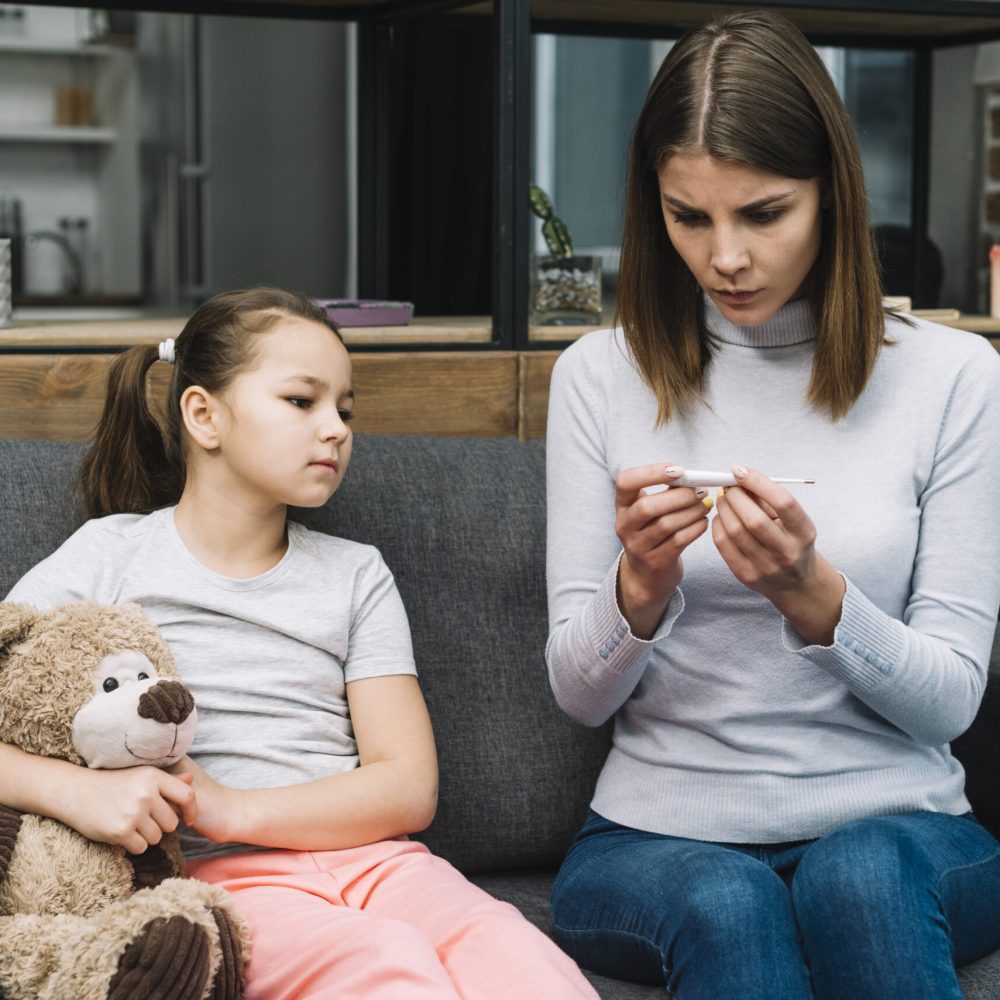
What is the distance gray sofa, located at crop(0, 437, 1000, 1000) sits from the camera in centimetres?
162

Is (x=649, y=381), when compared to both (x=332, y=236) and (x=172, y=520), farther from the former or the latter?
(x=332, y=236)

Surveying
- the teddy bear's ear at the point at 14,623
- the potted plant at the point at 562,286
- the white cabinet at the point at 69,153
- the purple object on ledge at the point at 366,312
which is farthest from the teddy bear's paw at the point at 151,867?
the white cabinet at the point at 69,153

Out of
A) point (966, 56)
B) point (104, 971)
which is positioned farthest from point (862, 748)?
point (966, 56)

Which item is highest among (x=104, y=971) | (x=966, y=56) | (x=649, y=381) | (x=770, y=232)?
(x=966, y=56)

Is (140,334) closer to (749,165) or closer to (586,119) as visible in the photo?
(749,165)

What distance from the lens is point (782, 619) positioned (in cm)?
138

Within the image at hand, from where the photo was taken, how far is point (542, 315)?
6.75 ft

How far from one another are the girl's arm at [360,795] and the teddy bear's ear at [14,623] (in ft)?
0.60

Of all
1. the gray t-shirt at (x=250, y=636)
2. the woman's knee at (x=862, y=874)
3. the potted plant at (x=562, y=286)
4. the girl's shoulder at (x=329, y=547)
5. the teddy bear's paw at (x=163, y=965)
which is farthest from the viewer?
the potted plant at (x=562, y=286)

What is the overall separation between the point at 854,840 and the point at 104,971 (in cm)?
63

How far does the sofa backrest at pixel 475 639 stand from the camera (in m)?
1.62

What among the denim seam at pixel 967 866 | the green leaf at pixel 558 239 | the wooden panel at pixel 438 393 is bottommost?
the denim seam at pixel 967 866

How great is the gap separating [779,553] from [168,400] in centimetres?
72

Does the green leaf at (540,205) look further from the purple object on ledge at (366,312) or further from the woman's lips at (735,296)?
the woman's lips at (735,296)
